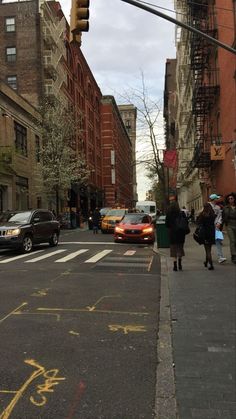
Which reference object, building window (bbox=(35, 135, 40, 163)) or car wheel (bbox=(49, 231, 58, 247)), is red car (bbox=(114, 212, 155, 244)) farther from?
building window (bbox=(35, 135, 40, 163))

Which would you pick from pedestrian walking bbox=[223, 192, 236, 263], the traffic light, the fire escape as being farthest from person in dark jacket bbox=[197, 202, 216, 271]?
the fire escape

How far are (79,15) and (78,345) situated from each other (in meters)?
6.75

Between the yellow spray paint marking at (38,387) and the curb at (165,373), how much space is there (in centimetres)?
94

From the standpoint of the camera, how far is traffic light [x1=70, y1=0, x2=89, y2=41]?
32.3 feet

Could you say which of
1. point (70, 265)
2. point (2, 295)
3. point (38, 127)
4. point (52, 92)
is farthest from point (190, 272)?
point (52, 92)

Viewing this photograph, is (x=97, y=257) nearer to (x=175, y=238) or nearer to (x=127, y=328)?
(x=175, y=238)

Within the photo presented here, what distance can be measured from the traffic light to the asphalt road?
5.17 metres

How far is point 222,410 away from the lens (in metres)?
4.03

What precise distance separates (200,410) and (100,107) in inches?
3549

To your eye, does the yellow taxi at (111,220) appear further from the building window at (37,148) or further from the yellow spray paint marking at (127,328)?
the yellow spray paint marking at (127,328)

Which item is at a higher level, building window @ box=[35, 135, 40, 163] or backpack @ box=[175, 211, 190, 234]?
building window @ box=[35, 135, 40, 163]

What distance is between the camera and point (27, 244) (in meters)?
18.1

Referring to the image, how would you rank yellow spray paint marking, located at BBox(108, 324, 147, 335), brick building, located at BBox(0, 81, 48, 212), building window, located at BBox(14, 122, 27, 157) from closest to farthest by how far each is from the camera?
yellow spray paint marking, located at BBox(108, 324, 147, 335), brick building, located at BBox(0, 81, 48, 212), building window, located at BBox(14, 122, 27, 157)

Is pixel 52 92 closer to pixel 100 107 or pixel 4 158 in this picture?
pixel 4 158
